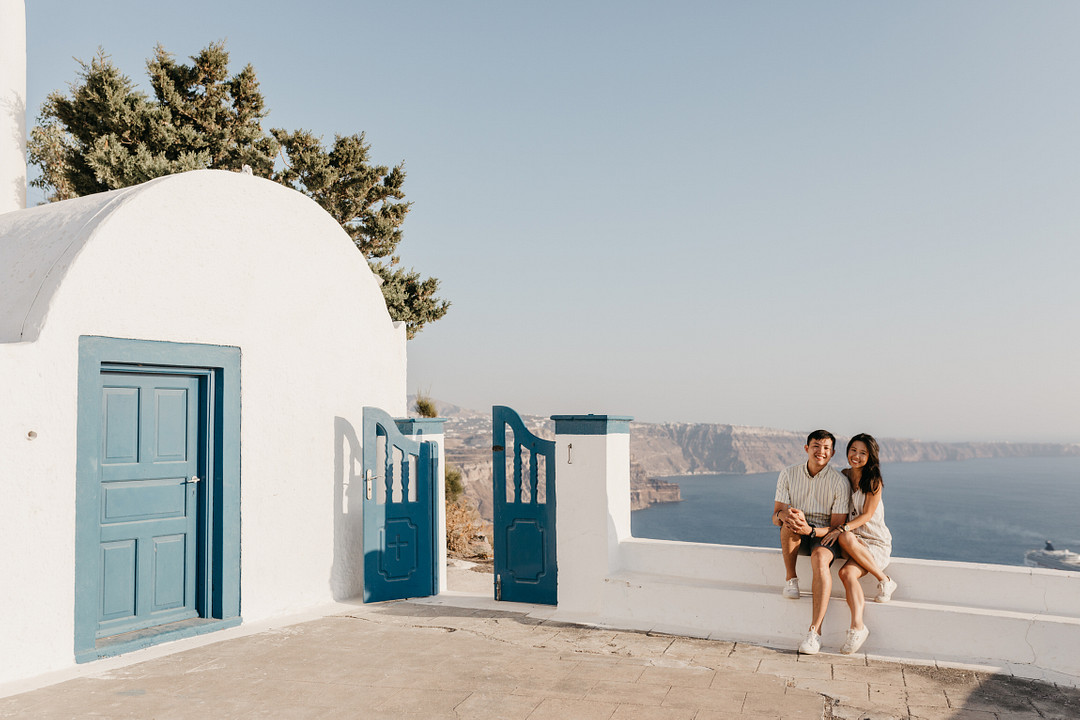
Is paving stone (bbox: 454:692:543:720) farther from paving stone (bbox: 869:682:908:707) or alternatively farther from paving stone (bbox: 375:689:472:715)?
paving stone (bbox: 869:682:908:707)

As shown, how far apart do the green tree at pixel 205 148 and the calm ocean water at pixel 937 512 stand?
3624 centimetres

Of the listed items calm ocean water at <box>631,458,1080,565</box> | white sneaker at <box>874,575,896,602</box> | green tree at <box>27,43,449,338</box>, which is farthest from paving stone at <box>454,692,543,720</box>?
calm ocean water at <box>631,458,1080,565</box>

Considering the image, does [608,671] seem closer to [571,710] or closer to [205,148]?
[571,710]

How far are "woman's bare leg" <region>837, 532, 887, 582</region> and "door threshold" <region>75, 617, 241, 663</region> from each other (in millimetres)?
4300

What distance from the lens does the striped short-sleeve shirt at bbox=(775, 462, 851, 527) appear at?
16.5 ft

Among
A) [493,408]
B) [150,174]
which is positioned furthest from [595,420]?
[150,174]

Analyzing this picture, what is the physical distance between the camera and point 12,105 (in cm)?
815

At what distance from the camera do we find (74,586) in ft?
15.5

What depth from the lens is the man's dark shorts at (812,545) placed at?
195 inches

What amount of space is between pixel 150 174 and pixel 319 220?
7978 mm

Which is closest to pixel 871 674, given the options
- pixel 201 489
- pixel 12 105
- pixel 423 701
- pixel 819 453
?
pixel 819 453

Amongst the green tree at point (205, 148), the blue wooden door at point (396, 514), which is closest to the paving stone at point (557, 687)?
the blue wooden door at point (396, 514)

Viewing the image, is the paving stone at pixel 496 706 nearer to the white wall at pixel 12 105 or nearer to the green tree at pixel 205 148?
the white wall at pixel 12 105

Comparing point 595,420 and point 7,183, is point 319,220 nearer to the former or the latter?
point 595,420
